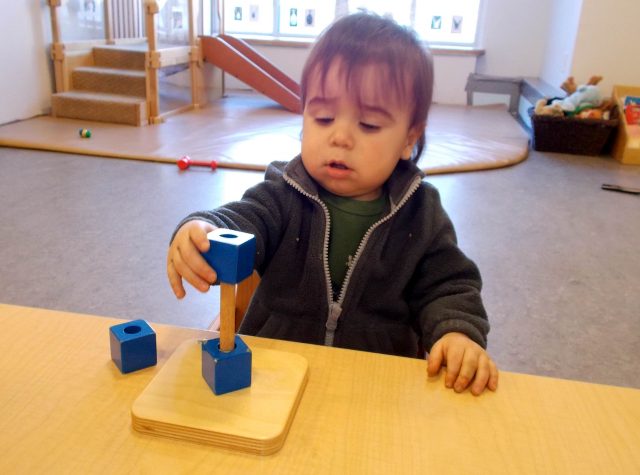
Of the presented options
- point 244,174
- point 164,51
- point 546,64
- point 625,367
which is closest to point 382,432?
point 625,367

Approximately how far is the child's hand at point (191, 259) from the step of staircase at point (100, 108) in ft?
10.1

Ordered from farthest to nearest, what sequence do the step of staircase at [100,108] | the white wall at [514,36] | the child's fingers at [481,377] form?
the white wall at [514,36] < the step of staircase at [100,108] < the child's fingers at [481,377]

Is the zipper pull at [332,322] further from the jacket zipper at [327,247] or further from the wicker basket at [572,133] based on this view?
the wicker basket at [572,133]

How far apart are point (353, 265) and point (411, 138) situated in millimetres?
190

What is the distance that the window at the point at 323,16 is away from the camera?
5078 millimetres

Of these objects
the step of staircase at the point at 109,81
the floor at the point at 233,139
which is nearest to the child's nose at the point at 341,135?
the floor at the point at 233,139

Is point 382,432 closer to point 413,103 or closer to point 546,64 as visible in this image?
point 413,103

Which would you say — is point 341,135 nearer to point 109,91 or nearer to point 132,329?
point 132,329

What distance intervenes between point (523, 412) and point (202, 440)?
241 mm

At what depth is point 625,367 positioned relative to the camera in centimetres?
125

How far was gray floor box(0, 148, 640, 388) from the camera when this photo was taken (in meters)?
1.36

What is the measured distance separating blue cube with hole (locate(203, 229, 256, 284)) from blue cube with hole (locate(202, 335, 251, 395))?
0.18 ft

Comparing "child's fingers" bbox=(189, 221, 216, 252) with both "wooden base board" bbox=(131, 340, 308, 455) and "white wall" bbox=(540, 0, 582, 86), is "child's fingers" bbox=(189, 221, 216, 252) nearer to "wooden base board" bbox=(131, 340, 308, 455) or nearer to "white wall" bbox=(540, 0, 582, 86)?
"wooden base board" bbox=(131, 340, 308, 455)

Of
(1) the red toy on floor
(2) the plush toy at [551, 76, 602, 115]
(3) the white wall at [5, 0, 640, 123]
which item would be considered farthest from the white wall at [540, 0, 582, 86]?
(1) the red toy on floor
